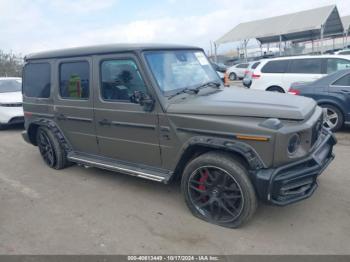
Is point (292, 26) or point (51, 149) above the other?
point (292, 26)

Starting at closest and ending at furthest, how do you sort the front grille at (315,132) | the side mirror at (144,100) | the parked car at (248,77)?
1. the front grille at (315,132)
2. the side mirror at (144,100)
3. the parked car at (248,77)

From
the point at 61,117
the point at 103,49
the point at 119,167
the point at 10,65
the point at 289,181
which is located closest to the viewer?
the point at 289,181

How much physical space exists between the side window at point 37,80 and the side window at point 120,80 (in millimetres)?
1357

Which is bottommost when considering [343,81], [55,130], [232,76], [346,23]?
[55,130]

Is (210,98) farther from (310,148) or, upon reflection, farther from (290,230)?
(290,230)

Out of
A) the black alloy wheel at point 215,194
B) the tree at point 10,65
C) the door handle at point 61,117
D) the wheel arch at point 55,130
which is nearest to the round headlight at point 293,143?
the black alloy wheel at point 215,194

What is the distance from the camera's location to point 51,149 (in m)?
5.52

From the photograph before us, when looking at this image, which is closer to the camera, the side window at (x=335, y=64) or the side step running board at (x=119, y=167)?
the side step running board at (x=119, y=167)

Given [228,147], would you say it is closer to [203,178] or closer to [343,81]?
[203,178]

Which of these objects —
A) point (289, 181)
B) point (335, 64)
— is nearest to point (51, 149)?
point (289, 181)

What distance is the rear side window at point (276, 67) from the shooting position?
33.1 feet

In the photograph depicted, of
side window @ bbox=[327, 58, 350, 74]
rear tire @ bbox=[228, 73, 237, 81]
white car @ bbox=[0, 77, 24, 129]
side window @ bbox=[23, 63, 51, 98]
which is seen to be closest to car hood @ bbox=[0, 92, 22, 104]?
white car @ bbox=[0, 77, 24, 129]

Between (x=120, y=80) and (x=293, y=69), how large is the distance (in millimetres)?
7181

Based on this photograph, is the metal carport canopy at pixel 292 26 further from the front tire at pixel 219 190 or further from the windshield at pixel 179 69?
the front tire at pixel 219 190
